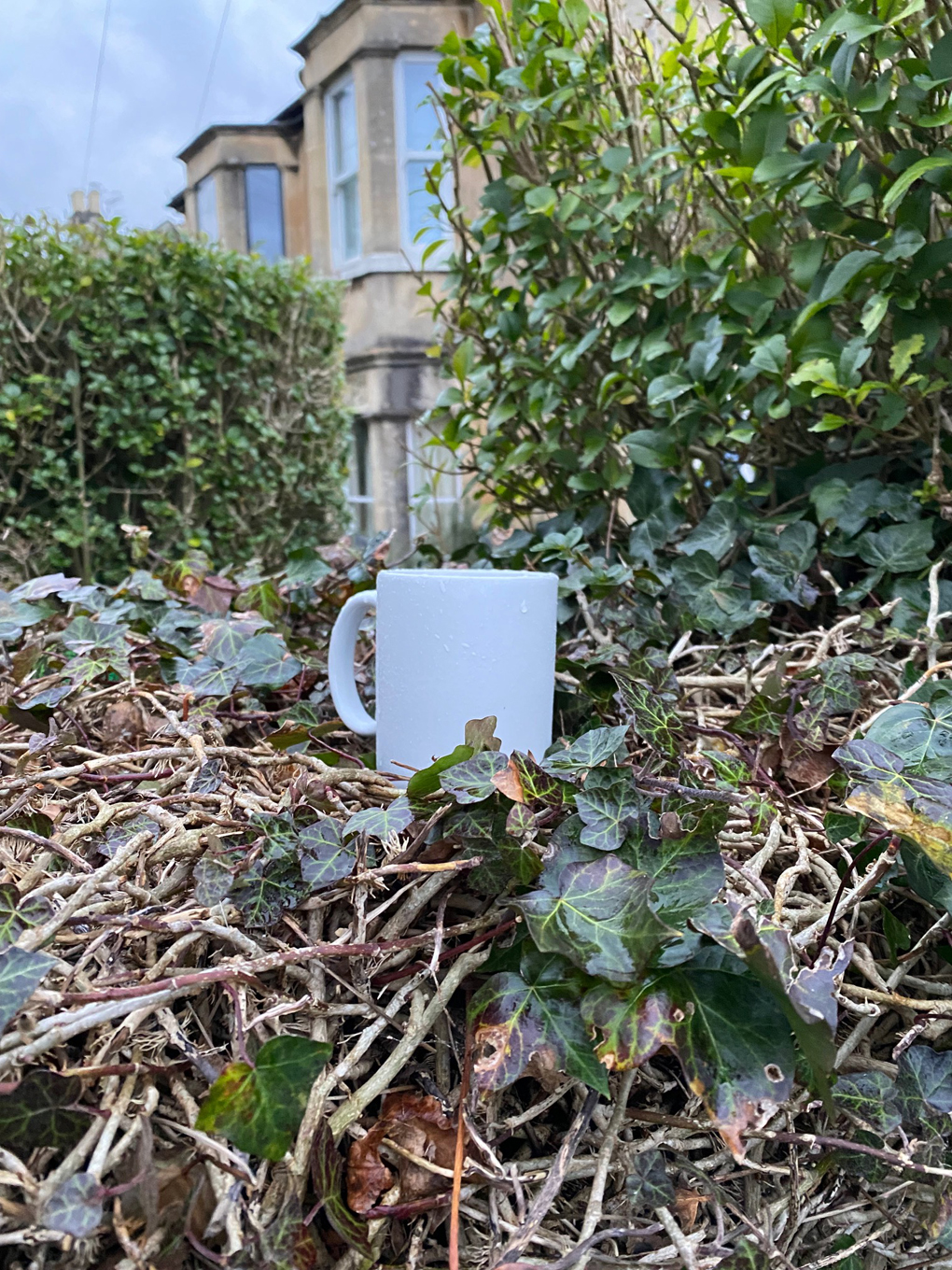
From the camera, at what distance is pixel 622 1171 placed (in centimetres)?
41

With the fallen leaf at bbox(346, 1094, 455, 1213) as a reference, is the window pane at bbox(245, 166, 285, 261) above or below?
above

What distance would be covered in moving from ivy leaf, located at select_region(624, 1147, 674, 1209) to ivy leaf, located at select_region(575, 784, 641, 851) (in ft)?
0.46

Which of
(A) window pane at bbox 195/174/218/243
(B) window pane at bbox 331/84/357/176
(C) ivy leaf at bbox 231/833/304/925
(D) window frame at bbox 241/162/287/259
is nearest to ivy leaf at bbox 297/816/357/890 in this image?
(C) ivy leaf at bbox 231/833/304/925

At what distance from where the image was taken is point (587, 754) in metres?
0.51

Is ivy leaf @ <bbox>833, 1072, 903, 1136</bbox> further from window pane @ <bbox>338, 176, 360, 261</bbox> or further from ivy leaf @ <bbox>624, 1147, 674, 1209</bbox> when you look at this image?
window pane @ <bbox>338, 176, 360, 261</bbox>

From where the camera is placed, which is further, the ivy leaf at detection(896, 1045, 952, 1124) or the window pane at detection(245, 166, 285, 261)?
the window pane at detection(245, 166, 285, 261)

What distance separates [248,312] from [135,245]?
441 millimetres

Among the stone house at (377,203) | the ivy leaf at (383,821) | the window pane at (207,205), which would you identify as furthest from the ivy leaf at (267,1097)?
the window pane at (207,205)

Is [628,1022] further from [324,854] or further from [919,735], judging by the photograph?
[919,735]

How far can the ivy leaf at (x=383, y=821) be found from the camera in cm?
46

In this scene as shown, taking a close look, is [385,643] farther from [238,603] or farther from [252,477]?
[252,477]

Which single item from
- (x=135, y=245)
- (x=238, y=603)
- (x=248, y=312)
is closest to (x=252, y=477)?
(x=248, y=312)

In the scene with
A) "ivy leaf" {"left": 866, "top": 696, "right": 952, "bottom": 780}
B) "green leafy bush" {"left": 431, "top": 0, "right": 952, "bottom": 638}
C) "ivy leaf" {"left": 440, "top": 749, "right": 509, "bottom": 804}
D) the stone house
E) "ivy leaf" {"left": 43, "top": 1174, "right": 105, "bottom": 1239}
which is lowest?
"ivy leaf" {"left": 43, "top": 1174, "right": 105, "bottom": 1239}

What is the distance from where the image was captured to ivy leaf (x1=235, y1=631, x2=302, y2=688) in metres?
0.80
